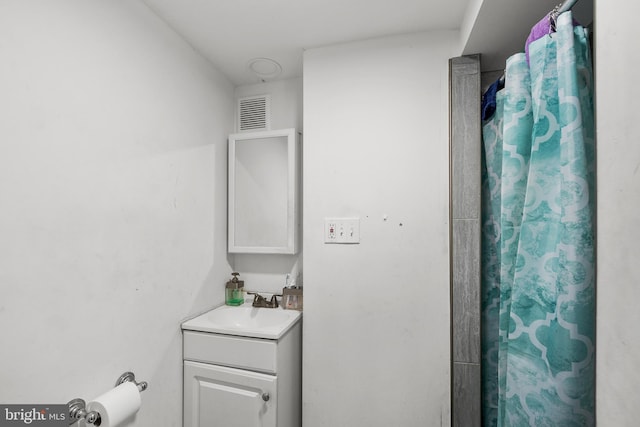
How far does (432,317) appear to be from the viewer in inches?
51.2

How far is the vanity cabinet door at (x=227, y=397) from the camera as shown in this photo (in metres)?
1.25

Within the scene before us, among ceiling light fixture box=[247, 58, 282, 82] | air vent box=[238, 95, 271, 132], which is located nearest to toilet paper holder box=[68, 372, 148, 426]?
air vent box=[238, 95, 271, 132]

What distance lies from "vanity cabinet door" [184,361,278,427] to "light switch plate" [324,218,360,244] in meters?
0.70

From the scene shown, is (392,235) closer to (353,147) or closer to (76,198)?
(353,147)

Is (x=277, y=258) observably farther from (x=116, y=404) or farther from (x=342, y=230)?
(x=116, y=404)

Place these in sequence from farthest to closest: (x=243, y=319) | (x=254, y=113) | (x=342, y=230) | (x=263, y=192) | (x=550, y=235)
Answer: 1. (x=254, y=113)
2. (x=263, y=192)
3. (x=243, y=319)
4. (x=342, y=230)
5. (x=550, y=235)

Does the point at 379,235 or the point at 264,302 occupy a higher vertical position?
the point at 379,235

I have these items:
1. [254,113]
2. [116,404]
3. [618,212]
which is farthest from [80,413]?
[254,113]

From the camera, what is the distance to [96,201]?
966 mm

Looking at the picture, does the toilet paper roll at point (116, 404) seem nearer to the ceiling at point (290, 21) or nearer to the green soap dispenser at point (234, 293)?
the green soap dispenser at point (234, 293)

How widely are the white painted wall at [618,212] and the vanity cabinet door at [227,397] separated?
1167mm

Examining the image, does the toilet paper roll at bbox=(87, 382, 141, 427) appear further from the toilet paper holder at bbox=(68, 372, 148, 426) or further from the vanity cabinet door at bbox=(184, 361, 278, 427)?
the vanity cabinet door at bbox=(184, 361, 278, 427)

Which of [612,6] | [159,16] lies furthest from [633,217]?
[159,16]

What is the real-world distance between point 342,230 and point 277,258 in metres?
0.57
